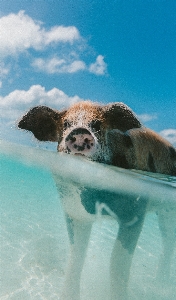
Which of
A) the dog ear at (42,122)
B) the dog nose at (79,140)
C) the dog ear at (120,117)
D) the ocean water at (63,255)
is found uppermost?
the dog ear at (120,117)

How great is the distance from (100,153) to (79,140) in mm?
591

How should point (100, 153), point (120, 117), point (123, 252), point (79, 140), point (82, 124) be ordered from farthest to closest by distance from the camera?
1. point (123, 252)
2. point (100, 153)
3. point (120, 117)
4. point (82, 124)
5. point (79, 140)

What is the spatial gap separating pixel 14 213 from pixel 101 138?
10.6 meters

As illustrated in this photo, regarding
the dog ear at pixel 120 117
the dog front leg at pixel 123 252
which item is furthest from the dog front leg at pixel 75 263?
the dog ear at pixel 120 117

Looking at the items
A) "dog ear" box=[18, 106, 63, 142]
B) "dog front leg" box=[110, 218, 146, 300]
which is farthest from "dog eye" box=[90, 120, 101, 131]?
"dog front leg" box=[110, 218, 146, 300]

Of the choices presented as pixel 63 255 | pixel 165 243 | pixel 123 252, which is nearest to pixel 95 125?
pixel 123 252

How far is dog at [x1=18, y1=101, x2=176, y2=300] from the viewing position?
13.1ft

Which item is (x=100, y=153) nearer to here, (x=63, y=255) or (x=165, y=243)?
(x=165, y=243)

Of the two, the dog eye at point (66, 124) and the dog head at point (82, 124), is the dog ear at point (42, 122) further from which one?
the dog eye at point (66, 124)

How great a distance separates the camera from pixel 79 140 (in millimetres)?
3787

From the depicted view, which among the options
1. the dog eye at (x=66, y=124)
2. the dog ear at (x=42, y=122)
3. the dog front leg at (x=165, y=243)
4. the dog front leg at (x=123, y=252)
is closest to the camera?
the dog eye at (x=66, y=124)

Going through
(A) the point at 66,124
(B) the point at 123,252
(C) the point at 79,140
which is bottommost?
(B) the point at 123,252

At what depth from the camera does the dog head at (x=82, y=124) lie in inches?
150

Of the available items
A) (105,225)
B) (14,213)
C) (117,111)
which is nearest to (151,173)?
(117,111)
